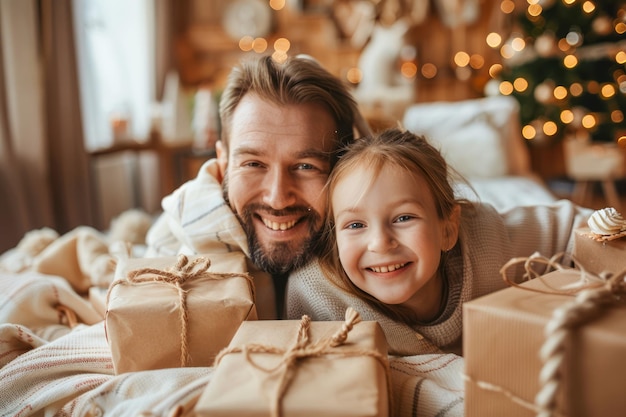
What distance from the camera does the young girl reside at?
Result: 105 cm

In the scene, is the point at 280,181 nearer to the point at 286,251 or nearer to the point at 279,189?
the point at 279,189

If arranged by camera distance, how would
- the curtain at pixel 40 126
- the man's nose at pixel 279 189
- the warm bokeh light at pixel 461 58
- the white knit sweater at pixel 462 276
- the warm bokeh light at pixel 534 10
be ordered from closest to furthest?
1. the white knit sweater at pixel 462 276
2. the man's nose at pixel 279 189
3. the curtain at pixel 40 126
4. the warm bokeh light at pixel 534 10
5. the warm bokeh light at pixel 461 58

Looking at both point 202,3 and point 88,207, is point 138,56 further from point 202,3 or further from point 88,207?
point 88,207

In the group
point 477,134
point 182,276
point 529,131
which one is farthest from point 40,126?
point 529,131

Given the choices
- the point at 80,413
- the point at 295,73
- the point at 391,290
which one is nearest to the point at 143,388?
the point at 80,413

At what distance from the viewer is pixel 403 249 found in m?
1.05

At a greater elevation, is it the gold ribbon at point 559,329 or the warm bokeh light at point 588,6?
the warm bokeh light at point 588,6

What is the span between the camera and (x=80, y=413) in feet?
2.93

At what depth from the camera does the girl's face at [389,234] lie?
1046 millimetres

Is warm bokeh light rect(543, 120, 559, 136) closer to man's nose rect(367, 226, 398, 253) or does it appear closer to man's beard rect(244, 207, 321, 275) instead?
man's beard rect(244, 207, 321, 275)

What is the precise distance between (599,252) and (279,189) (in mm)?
618

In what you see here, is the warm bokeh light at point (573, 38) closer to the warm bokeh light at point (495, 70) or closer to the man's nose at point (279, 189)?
the warm bokeh light at point (495, 70)

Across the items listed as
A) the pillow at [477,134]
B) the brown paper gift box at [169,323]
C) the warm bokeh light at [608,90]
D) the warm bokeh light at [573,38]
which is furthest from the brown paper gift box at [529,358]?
the warm bokeh light at [573,38]

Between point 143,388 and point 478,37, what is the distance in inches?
191
